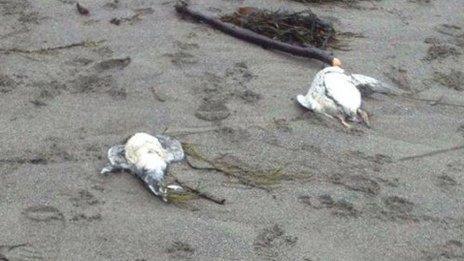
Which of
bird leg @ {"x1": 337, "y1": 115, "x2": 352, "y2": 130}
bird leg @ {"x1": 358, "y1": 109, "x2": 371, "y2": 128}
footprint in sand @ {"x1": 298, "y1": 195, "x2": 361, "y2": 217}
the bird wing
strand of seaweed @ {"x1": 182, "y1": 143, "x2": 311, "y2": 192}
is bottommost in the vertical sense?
strand of seaweed @ {"x1": 182, "y1": 143, "x2": 311, "y2": 192}

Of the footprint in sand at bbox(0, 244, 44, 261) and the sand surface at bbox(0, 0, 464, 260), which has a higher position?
the sand surface at bbox(0, 0, 464, 260)

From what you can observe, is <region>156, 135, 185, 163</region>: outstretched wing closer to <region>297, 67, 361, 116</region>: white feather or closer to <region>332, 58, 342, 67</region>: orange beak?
<region>297, 67, 361, 116</region>: white feather

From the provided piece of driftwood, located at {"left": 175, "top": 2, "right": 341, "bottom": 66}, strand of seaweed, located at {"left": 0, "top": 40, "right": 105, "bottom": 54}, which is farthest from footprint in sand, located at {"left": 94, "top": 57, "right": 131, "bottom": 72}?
piece of driftwood, located at {"left": 175, "top": 2, "right": 341, "bottom": 66}

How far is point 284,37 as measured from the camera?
4250mm

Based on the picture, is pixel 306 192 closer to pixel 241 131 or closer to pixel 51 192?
pixel 241 131

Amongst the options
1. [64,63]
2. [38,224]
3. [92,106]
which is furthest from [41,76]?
[38,224]

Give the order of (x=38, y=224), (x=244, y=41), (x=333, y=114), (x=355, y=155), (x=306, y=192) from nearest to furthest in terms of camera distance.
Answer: (x=38, y=224) → (x=306, y=192) → (x=355, y=155) → (x=333, y=114) → (x=244, y=41)

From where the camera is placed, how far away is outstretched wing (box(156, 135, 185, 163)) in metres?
3.02

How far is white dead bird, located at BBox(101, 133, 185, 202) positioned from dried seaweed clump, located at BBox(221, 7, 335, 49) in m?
1.42

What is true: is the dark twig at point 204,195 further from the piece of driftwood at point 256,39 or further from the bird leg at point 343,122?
the piece of driftwood at point 256,39

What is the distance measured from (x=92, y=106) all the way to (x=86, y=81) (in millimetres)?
259

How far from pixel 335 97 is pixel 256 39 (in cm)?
80

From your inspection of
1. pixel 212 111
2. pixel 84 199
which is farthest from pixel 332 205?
pixel 84 199

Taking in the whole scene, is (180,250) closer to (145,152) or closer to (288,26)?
(145,152)
